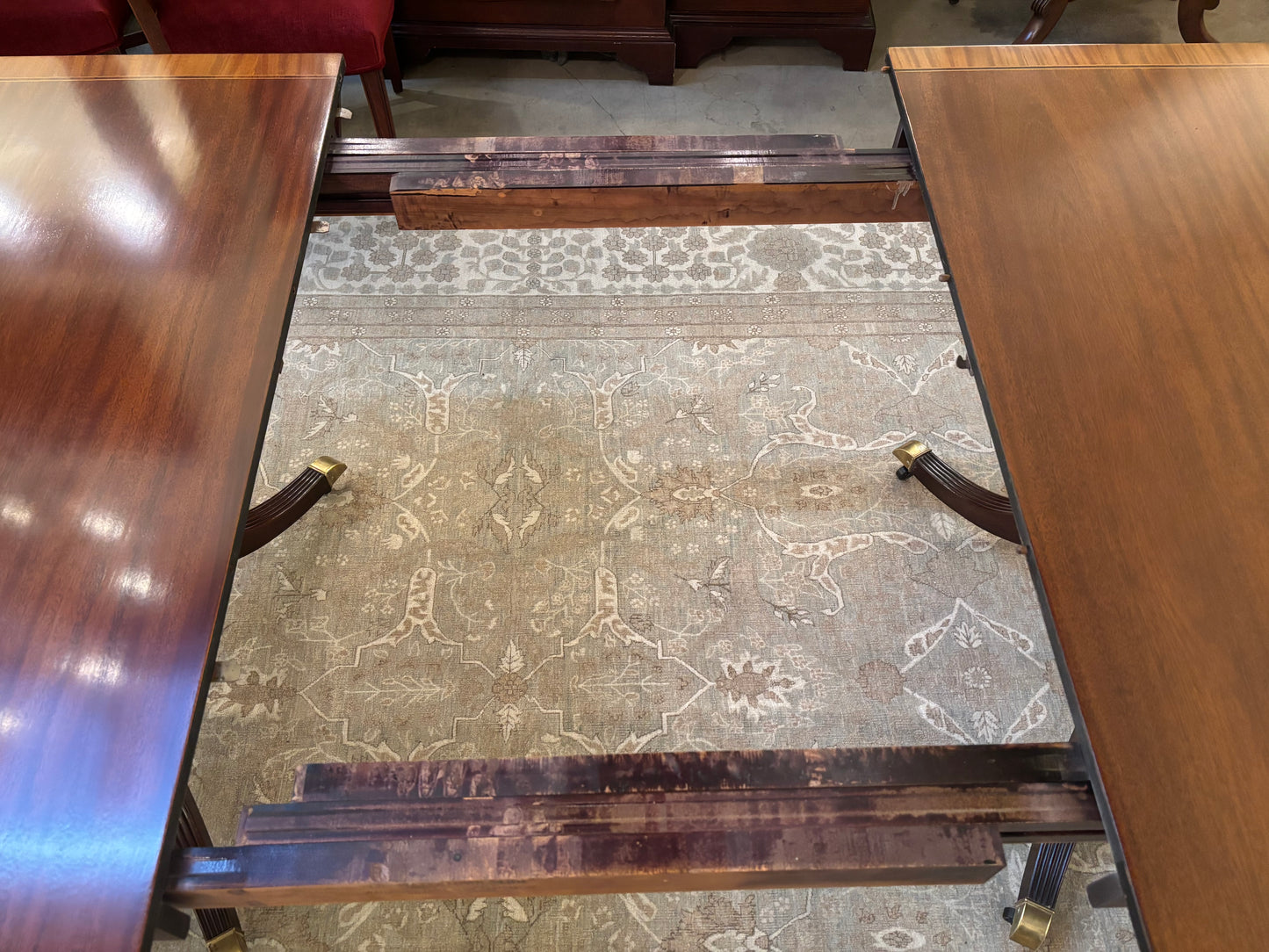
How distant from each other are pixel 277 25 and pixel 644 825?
6.34ft

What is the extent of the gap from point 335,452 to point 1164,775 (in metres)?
1.53

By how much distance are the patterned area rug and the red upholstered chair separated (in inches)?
17.6

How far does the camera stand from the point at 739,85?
2684 mm

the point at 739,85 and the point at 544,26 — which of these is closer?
the point at 544,26

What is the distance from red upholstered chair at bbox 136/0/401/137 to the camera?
1985 millimetres

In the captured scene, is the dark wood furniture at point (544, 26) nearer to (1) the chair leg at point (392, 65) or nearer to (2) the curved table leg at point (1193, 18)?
(1) the chair leg at point (392, 65)

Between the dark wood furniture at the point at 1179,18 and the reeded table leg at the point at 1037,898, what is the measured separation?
2.23 metres

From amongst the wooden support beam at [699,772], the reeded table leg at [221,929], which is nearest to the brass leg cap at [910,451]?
the wooden support beam at [699,772]

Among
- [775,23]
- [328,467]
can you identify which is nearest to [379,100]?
[328,467]

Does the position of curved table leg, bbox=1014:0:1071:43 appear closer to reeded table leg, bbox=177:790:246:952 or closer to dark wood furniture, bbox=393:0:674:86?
dark wood furniture, bbox=393:0:674:86

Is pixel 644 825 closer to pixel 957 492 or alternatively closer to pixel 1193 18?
pixel 957 492

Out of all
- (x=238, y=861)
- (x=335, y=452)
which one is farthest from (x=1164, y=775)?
(x=335, y=452)

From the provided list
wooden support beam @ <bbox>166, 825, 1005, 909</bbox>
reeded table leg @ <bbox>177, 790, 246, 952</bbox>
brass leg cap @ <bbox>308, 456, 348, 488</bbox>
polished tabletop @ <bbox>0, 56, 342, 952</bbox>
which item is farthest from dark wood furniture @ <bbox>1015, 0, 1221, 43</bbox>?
reeded table leg @ <bbox>177, 790, 246, 952</bbox>

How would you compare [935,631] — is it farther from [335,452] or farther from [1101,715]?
[335,452]
